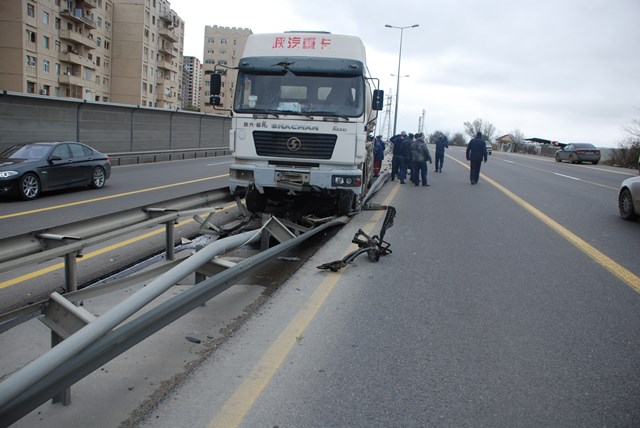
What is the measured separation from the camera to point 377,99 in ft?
36.0

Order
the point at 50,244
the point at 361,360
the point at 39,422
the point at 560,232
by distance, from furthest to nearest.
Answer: the point at 560,232 → the point at 50,244 → the point at 361,360 → the point at 39,422

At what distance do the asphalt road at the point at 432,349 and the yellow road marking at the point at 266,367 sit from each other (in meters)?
0.01

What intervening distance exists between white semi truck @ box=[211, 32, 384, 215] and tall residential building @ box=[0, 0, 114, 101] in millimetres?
51590

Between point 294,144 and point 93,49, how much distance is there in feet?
219

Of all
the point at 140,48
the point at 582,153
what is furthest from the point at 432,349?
the point at 140,48

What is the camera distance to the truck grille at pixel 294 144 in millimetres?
9273

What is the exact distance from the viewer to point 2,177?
453 inches

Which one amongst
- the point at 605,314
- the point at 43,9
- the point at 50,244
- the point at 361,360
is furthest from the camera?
the point at 43,9

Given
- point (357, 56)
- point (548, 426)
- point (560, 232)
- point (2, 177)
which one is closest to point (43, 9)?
point (2, 177)

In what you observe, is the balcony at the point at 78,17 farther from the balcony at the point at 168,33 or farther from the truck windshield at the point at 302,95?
the truck windshield at the point at 302,95

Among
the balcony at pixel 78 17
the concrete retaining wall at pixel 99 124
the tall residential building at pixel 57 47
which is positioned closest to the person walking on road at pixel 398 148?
the concrete retaining wall at pixel 99 124

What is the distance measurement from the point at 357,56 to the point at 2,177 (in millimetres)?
8292

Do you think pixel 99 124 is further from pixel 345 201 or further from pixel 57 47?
pixel 57 47

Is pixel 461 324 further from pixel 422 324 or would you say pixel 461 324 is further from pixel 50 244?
pixel 50 244
